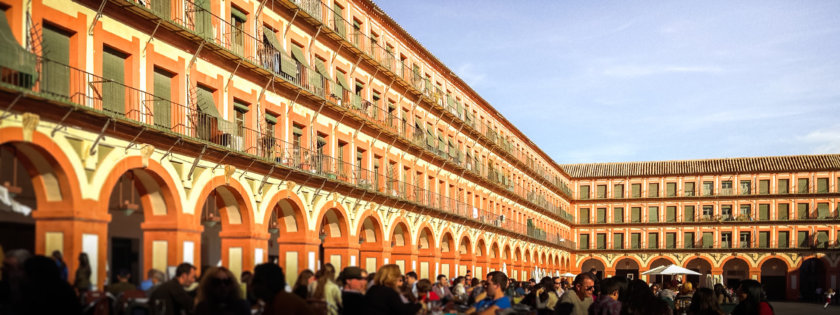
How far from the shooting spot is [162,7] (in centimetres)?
1970

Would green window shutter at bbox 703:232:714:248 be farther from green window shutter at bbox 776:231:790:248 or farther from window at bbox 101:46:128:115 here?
window at bbox 101:46:128:115

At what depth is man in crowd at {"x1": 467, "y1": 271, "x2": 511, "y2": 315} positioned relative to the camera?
9617 mm

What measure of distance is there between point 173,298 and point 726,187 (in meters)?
71.8

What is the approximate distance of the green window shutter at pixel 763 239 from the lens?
7162 cm

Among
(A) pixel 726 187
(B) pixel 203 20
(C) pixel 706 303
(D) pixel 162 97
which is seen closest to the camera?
(C) pixel 706 303

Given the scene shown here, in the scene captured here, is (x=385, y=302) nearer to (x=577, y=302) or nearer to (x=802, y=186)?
(x=577, y=302)

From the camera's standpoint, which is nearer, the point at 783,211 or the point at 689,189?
the point at 783,211

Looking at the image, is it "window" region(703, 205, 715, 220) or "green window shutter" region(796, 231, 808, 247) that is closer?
"green window shutter" region(796, 231, 808, 247)

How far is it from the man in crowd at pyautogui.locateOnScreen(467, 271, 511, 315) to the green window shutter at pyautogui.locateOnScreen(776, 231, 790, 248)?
66452mm

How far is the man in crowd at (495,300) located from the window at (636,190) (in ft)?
230

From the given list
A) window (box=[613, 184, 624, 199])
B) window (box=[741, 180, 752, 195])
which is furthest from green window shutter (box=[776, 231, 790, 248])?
window (box=[613, 184, 624, 199])

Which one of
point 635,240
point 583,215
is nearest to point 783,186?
point 635,240

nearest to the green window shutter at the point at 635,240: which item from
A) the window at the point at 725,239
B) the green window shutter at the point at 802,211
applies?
the window at the point at 725,239

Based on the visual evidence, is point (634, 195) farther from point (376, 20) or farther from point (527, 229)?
point (376, 20)
